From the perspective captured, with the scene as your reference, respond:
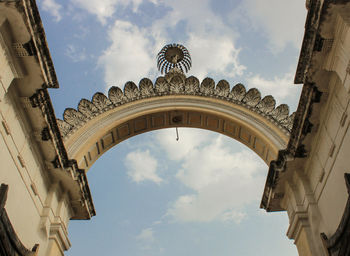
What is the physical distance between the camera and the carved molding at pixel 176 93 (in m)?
13.6

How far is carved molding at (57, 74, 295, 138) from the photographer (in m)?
13.6

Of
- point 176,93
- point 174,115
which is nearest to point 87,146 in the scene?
point 174,115

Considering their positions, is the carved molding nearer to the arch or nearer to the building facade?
the arch

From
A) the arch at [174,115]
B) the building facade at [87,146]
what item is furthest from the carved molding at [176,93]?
the building facade at [87,146]

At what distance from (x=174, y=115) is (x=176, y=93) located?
3.28ft

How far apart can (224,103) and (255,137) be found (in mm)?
2082

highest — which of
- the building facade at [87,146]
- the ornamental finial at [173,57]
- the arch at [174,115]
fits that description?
the ornamental finial at [173,57]

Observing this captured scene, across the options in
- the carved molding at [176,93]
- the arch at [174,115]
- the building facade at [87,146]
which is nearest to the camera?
the building facade at [87,146]

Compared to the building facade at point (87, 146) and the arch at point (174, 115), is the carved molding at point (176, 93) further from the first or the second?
the building facade at point (87, 146)

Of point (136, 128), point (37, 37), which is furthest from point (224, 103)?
point (37, 37)

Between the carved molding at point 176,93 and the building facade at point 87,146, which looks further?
the carved molding at point 176,93

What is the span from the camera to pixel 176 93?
50.5ft

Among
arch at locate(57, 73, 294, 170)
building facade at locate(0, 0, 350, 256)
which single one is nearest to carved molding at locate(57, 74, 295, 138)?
arch at locate(57, 73, 294, 170)

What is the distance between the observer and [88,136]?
517 inches
